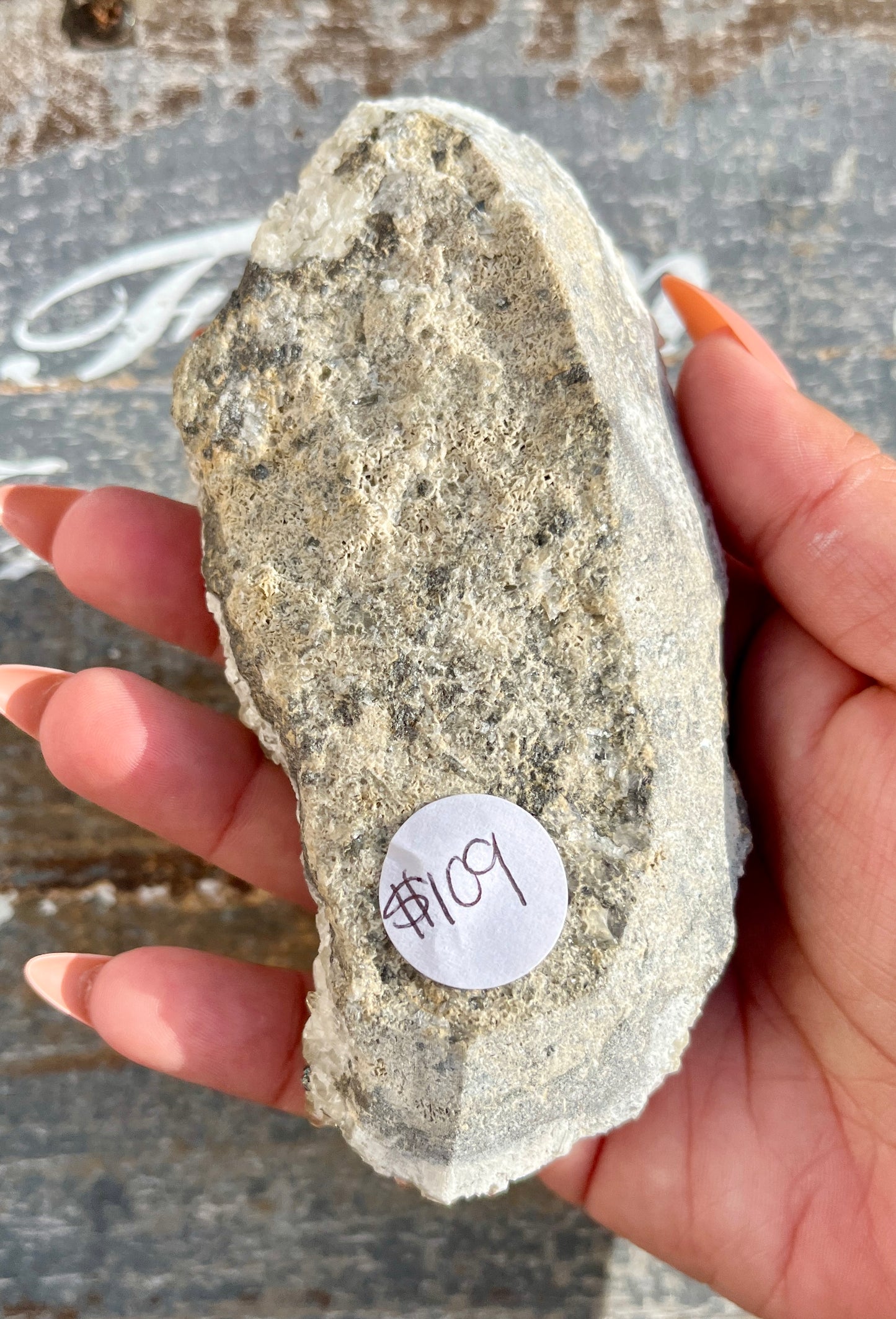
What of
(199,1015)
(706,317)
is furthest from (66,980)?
(706,317)

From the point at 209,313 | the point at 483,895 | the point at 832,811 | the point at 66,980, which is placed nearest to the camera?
the point at 483,895

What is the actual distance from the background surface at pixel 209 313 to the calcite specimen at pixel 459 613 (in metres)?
0.60

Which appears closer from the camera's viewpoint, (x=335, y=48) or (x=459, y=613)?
(x=459, y=613)

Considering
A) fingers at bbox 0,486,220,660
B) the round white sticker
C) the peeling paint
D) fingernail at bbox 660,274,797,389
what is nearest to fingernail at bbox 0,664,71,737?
fingers at bbox 0,486,220,660

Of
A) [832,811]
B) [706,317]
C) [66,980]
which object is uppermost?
[706,317]

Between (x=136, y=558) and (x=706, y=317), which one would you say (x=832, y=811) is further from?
(x=136, y=558)

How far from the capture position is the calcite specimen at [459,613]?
0.91 metres

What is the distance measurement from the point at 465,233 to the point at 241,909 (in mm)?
1003

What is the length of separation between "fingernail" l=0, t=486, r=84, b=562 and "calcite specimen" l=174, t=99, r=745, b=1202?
473 mm

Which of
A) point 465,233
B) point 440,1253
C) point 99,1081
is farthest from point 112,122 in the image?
point 440,1253

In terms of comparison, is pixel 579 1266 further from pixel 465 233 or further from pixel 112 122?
pixel 112 122

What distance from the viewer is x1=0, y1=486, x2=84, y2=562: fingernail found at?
1.36 metres

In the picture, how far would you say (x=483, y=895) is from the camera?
895mm

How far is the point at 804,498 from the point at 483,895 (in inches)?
20.9
